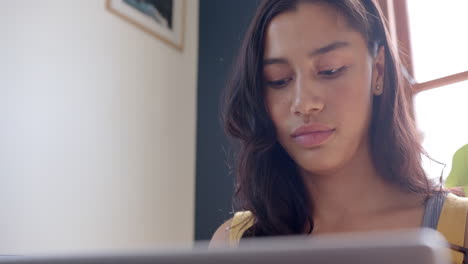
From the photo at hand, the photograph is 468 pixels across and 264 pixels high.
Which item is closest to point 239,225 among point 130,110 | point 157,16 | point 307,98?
point 307,98

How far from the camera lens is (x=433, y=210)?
30.6 inches

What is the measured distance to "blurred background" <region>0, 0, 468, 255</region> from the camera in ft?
6.49

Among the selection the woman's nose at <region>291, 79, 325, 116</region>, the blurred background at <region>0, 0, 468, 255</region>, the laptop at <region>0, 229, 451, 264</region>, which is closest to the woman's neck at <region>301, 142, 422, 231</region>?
the woman's nose at <region>291, 79, 325, 116</region>

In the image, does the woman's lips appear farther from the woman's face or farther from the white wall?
the white wall

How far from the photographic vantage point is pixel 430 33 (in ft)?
7.41

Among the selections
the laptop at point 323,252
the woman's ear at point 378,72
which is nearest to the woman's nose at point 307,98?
the woman's ear at point 378,72

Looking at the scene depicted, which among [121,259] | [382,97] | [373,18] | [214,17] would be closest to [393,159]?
[382,97]

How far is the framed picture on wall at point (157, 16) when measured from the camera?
2.51 m

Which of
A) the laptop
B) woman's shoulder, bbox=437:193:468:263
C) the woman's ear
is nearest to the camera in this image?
the laptop

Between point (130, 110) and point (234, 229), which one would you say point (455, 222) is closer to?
point (234, 229)

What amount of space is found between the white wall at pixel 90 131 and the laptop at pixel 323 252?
1741 mm

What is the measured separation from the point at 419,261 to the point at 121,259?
16 centimetres

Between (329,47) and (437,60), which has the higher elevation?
(437,60)

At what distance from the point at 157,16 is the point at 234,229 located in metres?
1.96
